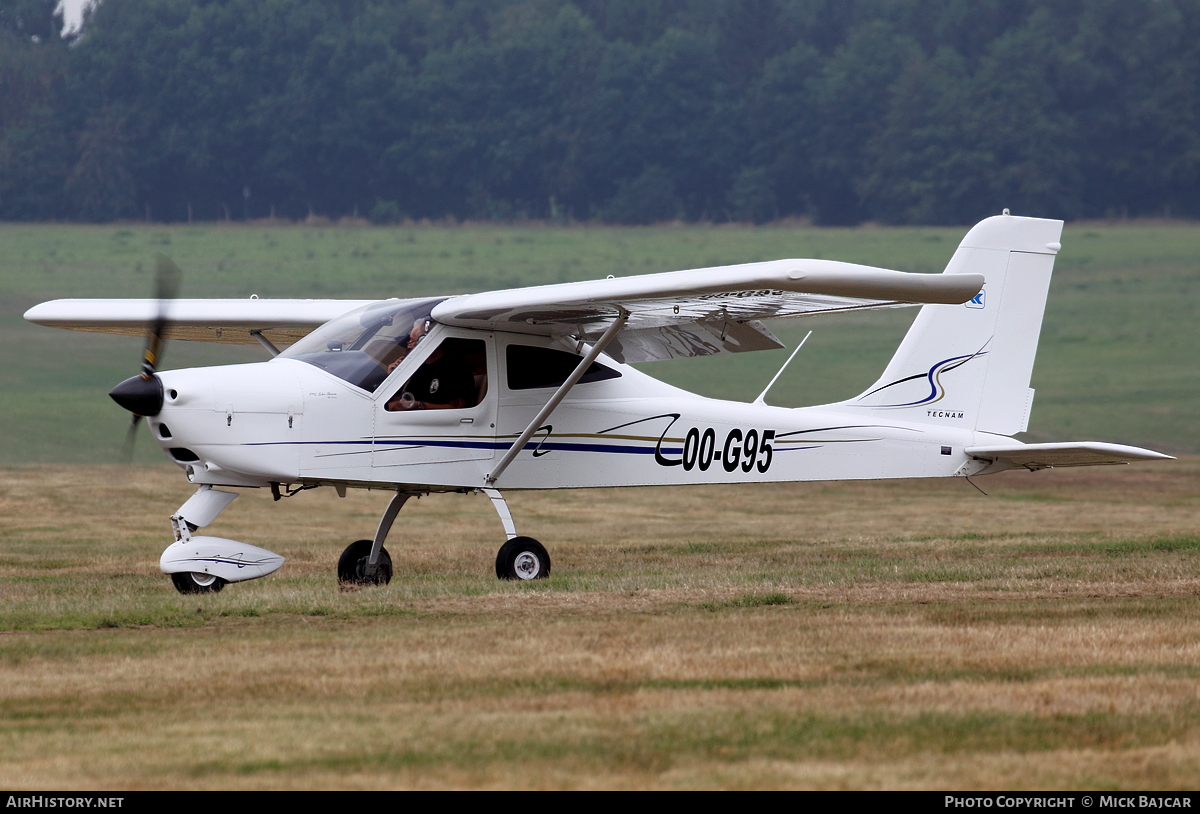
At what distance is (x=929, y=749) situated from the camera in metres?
6.55

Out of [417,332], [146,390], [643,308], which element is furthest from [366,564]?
[643,308]

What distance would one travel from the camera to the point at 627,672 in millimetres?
8266

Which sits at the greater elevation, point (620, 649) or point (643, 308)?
point (643, 308)

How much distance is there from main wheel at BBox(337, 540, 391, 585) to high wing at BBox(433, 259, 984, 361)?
84.8 inches

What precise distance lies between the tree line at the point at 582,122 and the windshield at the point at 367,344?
69329mm

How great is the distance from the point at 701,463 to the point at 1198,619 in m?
5.24

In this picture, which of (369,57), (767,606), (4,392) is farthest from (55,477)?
(369,57)

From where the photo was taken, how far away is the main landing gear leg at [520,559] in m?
13.2

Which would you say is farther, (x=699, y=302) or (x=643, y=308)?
(x=643, y=308)

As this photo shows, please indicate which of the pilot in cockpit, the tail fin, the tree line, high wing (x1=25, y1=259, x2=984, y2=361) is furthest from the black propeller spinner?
the tree line

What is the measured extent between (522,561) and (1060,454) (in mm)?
5050

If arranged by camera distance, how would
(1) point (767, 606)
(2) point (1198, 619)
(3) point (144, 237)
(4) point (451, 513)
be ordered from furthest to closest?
(3) point (144, 237), (4) point (451, 513), (1) point (767, 606), (2) point (1198, 619)

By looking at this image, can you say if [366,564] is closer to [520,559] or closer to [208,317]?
[520,559]

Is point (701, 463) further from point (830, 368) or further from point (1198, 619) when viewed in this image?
point (830, 368)
